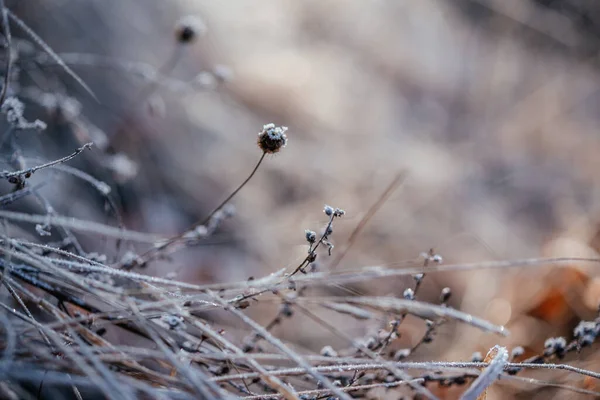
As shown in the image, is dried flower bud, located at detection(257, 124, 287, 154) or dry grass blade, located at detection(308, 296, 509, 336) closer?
dry grass blade, located at detection(308, 296, 509, 336)

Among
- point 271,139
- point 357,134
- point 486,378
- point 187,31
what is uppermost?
point 357,134

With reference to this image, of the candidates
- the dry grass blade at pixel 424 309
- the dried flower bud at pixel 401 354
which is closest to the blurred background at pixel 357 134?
the dried flower bud at pixel 401 354

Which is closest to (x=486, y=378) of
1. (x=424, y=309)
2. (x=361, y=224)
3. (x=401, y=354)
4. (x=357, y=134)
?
(x=424, y=309)

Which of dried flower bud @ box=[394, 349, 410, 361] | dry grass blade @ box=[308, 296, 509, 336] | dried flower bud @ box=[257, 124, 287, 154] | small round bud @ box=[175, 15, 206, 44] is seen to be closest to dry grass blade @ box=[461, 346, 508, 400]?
dry grass blade @ box=[308, 296, 509, 336]

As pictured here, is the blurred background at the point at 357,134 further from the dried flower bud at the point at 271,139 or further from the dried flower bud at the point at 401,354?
the dried flower bud at the point at 271,139

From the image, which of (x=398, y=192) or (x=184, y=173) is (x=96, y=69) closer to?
(x=184, y=173)

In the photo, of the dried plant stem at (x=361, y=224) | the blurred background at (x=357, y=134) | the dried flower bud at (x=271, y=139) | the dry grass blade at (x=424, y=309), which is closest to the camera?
the dry grass blade at (x=424, y=309)

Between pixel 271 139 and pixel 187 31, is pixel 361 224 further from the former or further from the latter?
pixel 187 31

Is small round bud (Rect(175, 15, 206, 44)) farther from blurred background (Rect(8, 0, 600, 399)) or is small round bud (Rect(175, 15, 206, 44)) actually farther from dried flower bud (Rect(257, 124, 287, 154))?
dried flower bud (Rect(257, 124, 287, 154))
